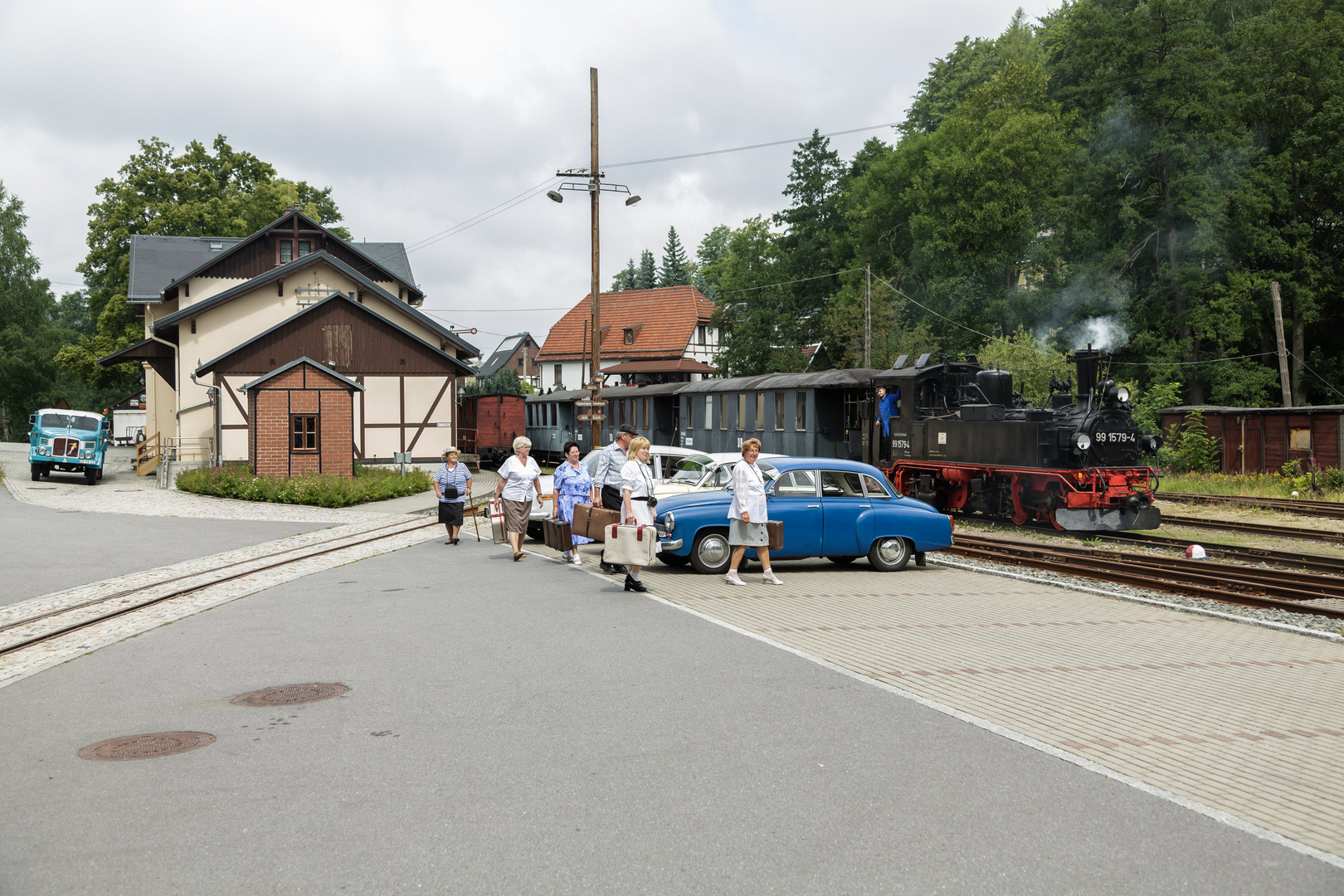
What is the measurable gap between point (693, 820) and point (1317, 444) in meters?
26.1

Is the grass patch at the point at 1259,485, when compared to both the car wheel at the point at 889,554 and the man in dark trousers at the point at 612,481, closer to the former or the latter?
the car wheel at the point at 889,554

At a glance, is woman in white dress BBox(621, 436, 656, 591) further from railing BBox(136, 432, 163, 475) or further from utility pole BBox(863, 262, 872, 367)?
railing BBox(136, 432, 163, 475)

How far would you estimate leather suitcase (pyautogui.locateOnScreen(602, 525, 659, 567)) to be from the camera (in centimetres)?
1115

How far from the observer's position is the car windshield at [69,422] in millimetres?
31859

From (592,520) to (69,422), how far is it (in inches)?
1019

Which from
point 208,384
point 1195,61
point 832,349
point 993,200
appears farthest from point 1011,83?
point 208,384

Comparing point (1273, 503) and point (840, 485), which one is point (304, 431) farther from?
point (1273, 503)

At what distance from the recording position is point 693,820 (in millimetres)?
4703

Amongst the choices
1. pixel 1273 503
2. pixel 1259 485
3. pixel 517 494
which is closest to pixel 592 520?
pixel 517 494

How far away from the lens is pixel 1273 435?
1065 inches

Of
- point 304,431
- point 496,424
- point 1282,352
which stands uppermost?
point 1282,352

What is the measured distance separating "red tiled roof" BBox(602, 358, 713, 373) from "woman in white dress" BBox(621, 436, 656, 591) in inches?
2328

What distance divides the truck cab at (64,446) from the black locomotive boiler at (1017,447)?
23.7 m

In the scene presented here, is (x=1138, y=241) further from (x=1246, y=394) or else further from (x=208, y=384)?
(x=208, y=384)
